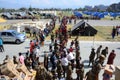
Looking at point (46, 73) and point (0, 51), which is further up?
point (46, 73)

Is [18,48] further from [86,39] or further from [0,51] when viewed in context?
[86,39]

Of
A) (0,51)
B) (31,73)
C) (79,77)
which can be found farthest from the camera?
(0,51)

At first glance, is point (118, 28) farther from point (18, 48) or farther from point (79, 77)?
point (79, 77)

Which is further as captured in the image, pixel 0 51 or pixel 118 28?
pixel 118 28

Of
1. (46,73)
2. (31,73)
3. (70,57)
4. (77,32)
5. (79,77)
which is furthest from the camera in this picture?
(77,32)

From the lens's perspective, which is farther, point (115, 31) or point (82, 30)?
point (82, 30)

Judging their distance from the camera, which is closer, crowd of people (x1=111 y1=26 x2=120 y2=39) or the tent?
crowd of people (x1=111 y1=26 x2=120 y2=39)

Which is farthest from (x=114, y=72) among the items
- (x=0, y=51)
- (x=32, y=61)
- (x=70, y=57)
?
(x=0, y=51)

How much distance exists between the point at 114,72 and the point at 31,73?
15.4 ft


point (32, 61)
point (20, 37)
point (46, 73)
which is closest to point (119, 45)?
point (20, 37)

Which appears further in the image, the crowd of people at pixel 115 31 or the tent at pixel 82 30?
the tent at pixel 82 30

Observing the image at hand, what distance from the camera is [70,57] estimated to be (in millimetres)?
18031

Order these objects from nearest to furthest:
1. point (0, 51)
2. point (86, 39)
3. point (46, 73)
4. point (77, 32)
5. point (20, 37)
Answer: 1. point (46, 73)
2. point (0, 51)
3. point (20, 37)
4. point (86, 39)
5. point (77, 32)

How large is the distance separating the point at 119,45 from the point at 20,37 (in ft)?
33.5
